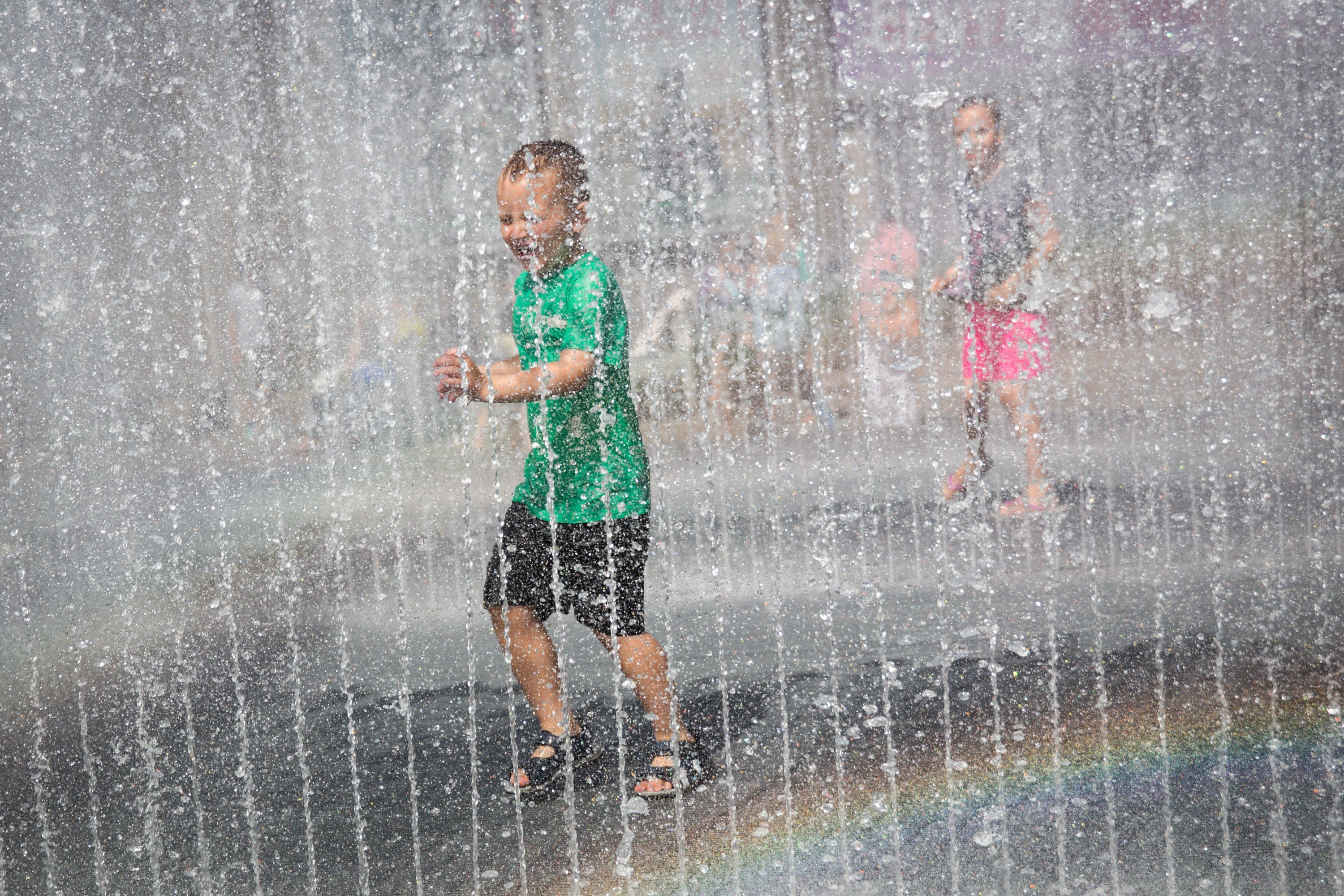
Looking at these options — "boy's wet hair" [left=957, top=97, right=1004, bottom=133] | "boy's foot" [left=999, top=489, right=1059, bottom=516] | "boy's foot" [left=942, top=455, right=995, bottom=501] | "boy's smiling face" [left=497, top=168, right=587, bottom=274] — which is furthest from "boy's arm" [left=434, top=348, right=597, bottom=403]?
"boy's foot" [left=942, top=455, right=995, bottom=501]

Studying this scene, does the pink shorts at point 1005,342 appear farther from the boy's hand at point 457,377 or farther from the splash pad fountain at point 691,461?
the boy's hand at point 457,377

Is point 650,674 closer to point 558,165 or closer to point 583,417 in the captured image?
point 583,417

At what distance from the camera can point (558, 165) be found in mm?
2189

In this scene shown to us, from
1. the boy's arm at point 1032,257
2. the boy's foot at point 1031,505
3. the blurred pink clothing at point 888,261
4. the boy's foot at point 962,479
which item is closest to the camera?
the boy's arm at point 1032,257

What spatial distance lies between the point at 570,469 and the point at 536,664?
1.44ft

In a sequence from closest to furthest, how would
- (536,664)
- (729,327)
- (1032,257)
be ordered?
(536,664) → (1032,257) → (729,327)

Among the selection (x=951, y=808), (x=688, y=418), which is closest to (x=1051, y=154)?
(x=688, y=418)

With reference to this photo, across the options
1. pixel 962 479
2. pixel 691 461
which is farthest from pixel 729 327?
pixel 962 479

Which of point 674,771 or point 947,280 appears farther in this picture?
point 947,280

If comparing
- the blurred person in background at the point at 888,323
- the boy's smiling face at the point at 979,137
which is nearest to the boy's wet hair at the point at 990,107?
the boy's smiling face at the point at 979,137

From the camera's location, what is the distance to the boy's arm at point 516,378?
1984 millimetres

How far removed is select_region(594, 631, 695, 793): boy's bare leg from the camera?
88.1 inches

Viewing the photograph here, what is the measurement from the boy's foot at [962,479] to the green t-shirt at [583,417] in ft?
10.9

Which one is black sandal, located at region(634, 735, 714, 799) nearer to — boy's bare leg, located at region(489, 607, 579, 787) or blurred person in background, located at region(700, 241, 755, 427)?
boy's bare leg, located at region(489, 607, 579, 787)
